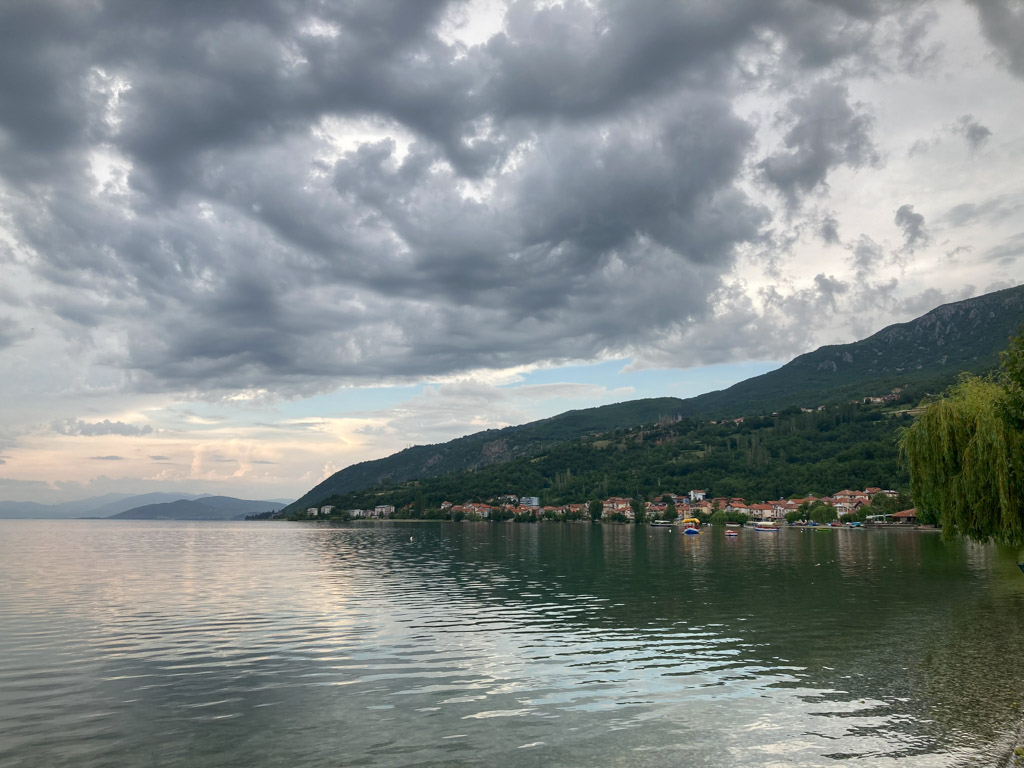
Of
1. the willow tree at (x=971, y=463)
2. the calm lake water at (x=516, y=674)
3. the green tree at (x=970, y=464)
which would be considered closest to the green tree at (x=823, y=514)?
the calm lake water at (x=516, y=674)

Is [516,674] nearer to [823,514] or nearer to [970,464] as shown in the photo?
[970,464]

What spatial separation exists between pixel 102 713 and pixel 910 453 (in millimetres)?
43133

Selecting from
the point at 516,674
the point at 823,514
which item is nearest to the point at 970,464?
the point at 516,674

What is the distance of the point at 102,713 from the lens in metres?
20.3

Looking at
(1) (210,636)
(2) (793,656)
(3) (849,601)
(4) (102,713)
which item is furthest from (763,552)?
(4) (102,713)

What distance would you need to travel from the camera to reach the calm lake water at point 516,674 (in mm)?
16641

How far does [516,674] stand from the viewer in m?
24.4

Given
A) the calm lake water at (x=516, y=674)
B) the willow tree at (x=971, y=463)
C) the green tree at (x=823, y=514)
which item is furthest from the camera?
the green tree at (x=823, y=514)

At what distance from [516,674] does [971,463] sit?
94.4 ft

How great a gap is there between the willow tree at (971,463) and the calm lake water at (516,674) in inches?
192

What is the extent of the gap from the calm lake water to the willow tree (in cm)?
486

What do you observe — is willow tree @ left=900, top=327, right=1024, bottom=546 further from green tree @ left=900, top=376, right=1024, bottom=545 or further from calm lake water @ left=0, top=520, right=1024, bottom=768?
calm lake water @ left=0, top=520, right=1024, bottom=768

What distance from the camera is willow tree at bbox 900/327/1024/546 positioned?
34.7 meters

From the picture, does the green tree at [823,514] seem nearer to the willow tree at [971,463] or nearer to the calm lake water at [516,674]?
the calm lake water at [516,674]
